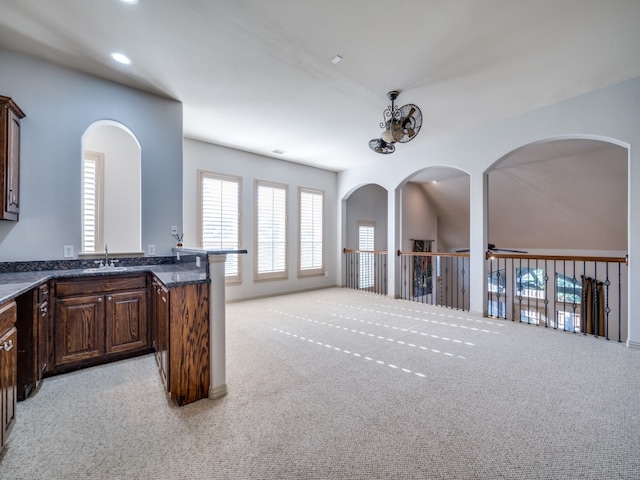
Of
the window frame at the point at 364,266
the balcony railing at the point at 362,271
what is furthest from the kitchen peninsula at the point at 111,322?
the window frame at the point at 364,266

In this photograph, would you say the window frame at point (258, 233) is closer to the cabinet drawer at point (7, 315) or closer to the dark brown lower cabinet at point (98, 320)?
the dark brown lower cabinet at point (98, 320)

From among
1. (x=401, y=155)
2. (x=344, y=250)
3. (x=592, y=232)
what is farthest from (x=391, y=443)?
(x=592, y=232)

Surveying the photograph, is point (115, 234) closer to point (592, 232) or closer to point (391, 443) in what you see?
point (391, 443)

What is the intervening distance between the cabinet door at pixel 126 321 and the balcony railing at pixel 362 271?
4.90 metres

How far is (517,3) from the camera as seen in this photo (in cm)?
215

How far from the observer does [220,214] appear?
5293 mm

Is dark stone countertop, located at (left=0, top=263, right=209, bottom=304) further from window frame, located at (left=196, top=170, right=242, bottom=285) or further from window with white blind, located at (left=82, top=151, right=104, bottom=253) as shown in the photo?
window frame, located at (left=196, top=170, right=242, bottom=285)

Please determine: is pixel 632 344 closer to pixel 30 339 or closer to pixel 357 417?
pixel 357 417

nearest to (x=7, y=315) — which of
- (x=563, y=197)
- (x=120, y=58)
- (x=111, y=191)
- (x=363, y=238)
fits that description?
(x=120, y=58)

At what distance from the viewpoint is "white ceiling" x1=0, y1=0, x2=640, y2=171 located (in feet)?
7.33

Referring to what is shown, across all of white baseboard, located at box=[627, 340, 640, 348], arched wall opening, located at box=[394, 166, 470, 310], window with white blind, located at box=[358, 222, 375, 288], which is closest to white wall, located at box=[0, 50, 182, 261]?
window with white blind, located at box=[358, 222, 375, 288]

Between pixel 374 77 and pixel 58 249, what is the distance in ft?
12.5

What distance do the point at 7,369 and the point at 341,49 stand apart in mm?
3434

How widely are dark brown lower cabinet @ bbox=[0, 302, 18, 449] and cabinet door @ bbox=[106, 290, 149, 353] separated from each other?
3.10 feet
